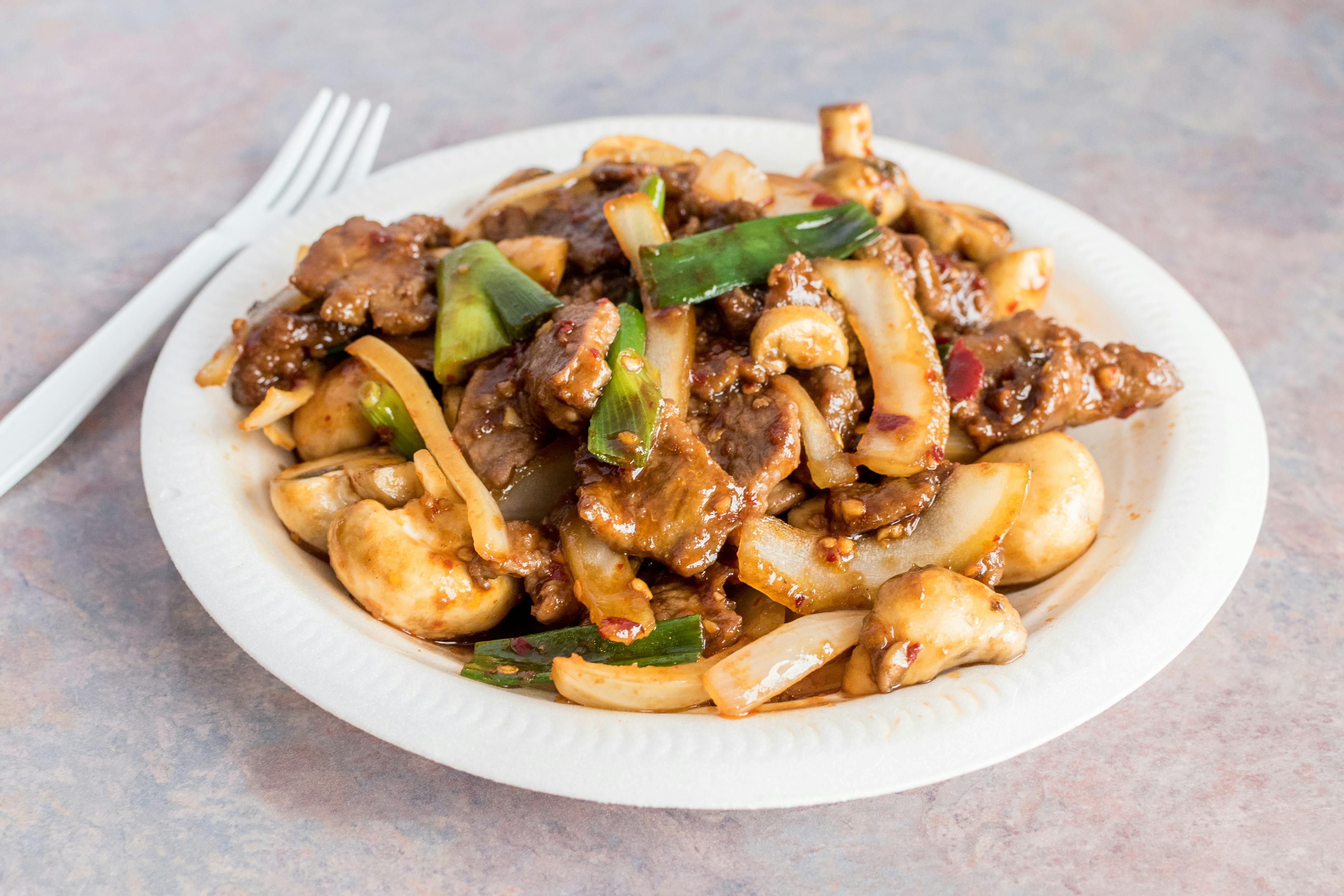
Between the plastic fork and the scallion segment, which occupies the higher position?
the scallion segment

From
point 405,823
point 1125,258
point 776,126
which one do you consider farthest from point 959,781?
point 776,126

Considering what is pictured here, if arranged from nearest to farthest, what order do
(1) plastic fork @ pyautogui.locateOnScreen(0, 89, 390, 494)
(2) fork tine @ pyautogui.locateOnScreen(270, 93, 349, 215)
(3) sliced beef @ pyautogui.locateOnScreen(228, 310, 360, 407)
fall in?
(3) sliced beef @ pyautogui.locateOnScreen(228, 310, 360, 407), (1) plastic fork @ pyautogui.locateOnScreen(0, 89, 390, 494), (2) fork tine @ pyautogui.locateOnScreen(270, 93, 349, 215)

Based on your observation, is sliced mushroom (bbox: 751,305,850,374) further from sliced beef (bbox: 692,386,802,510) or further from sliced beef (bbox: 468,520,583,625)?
sliced beef (bbox: 468,520,583,625)

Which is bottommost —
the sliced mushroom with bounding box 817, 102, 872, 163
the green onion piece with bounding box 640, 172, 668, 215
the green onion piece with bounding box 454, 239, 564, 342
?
the green onion piece with bounding box 454, 239, 564, 342

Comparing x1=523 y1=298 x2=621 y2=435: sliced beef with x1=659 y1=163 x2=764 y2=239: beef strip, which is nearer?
x1=523 y1=298 x2=621 y2=435: sliced beef

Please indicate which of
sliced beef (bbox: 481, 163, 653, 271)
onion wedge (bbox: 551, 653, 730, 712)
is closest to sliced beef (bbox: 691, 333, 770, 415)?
sliced beef (bbox: 481, 163, 653, 271)

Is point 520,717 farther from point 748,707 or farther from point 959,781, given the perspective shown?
point 959,781

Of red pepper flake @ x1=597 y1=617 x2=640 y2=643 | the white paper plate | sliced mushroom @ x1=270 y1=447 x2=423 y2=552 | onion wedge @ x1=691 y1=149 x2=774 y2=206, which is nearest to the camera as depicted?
the white paper plate

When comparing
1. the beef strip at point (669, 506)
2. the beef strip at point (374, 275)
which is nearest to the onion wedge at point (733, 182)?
the beef strip at point (374, 275)
